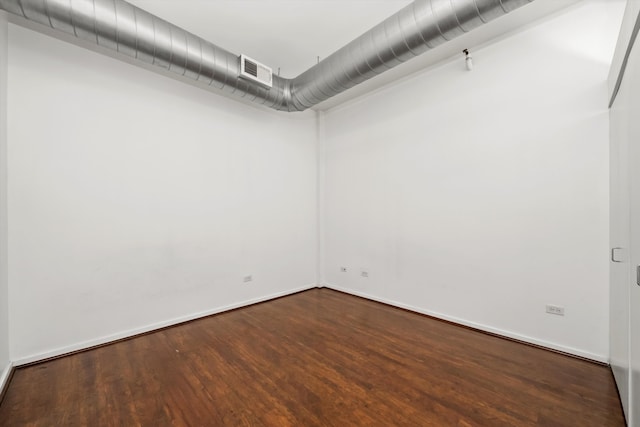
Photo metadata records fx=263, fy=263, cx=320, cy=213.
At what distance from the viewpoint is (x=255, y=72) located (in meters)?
3.04

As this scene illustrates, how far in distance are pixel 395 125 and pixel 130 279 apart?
12.7 ft

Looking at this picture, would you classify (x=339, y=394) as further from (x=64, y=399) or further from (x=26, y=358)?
(x=26, y=358)

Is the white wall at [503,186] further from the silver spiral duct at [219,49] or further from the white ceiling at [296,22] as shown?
the silver spiral duct at [219,49]

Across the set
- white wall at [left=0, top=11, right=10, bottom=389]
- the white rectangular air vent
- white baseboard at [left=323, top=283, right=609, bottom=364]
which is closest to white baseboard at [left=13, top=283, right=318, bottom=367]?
white wall at [left=0, top=11, right=10, bottom=389]

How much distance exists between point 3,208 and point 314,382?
291 cm

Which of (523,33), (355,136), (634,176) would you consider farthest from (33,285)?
(523,33)

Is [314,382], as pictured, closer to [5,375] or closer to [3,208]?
[5,375]

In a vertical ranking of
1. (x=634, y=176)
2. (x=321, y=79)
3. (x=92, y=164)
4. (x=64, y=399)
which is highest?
(x=321, y=79)

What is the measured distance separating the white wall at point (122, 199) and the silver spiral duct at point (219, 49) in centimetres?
58

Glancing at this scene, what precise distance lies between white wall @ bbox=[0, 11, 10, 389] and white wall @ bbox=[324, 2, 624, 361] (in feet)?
12.6

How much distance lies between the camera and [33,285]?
237 cm

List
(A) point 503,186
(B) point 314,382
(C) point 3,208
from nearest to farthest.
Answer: (B) point 314,382, (C) point 3,208, (A) point 503,186

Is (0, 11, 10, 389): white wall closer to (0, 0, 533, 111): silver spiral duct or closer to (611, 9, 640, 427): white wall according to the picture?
(0, 0, 533, 111): silver spiral duct

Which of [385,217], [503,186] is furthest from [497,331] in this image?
[385,217]
